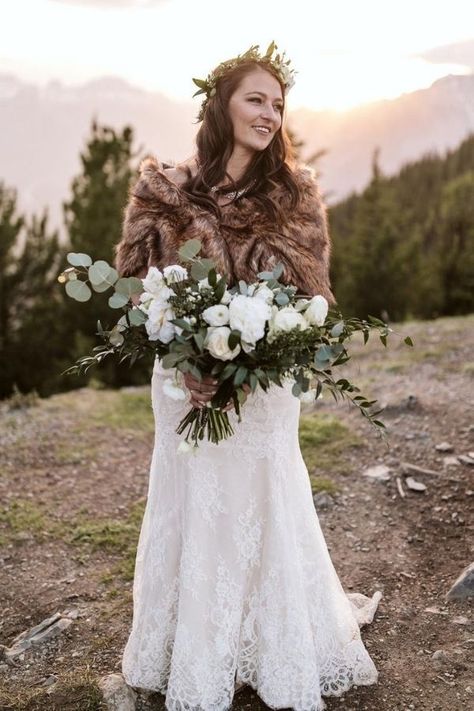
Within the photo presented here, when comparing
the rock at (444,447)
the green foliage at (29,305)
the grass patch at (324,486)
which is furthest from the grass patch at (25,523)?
the green foliage at (29,305)

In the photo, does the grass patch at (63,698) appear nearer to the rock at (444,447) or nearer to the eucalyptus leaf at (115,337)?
the eucalyptus leaf at (115,337)

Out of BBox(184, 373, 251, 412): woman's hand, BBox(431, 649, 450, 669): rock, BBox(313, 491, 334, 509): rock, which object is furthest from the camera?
BBox(313, 491, 334, 509): rock

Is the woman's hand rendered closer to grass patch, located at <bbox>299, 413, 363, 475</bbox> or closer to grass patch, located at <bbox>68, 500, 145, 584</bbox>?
grass patch, located at <bbox>68, 500, 145, 584</bbox>

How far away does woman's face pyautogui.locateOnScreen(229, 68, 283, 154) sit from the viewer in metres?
2.95

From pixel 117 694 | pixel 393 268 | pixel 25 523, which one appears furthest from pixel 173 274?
pixel 393 268

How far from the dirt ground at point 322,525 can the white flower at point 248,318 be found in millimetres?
436

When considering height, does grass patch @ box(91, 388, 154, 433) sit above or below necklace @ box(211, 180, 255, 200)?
below

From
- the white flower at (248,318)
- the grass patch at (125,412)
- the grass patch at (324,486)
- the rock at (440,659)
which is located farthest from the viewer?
the grass patch at (125,412)

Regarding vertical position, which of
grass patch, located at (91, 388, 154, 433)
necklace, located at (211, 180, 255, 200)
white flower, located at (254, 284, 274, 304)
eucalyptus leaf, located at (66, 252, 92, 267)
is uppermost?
necklace, located at (211, 180, 255, 200)

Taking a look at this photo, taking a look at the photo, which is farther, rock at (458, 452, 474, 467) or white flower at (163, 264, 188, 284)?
rock at (458, 452, 474, 467)

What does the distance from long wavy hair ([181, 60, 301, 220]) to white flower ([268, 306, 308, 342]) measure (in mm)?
804

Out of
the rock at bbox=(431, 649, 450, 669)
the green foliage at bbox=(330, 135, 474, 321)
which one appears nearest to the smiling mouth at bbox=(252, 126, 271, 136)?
the rock at bbox=(431, 649, 450, 669)

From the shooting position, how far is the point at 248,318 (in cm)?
221

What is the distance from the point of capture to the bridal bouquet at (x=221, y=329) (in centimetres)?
225
